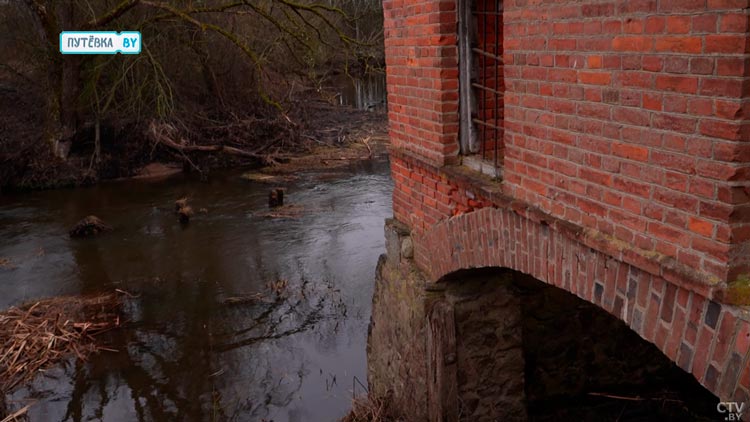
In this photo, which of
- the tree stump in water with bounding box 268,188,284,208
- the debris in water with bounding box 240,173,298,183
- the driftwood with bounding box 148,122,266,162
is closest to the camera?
the tree stump in water with bounding box 268,188,284,208

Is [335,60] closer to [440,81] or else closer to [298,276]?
[298,276]

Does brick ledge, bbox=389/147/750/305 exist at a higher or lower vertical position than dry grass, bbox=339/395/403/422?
higher

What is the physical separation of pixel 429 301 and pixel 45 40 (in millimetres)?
15041

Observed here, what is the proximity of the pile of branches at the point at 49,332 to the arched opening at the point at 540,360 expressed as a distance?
5.33 metres

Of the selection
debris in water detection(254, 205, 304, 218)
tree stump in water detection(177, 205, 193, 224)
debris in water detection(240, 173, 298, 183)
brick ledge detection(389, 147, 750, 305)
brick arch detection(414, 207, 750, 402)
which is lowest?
debris in water detection(254, 205, 304, 218)

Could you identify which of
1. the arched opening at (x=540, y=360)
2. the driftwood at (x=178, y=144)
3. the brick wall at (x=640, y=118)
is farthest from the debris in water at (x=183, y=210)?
the brick wall at (x=640, y=118)

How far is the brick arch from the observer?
2.57m

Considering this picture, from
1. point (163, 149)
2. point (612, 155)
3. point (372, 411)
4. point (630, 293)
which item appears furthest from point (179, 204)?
point (630, 293)

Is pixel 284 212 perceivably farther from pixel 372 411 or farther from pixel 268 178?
pixel 372 411

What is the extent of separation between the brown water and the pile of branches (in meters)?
0.23

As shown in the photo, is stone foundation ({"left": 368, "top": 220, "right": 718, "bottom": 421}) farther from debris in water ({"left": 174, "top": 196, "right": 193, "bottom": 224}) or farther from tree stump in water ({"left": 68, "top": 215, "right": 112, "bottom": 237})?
tree stump in water ({"left": 68, "top": 215, "right": 112, "bottom": 237})

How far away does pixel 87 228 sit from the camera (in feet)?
44.3

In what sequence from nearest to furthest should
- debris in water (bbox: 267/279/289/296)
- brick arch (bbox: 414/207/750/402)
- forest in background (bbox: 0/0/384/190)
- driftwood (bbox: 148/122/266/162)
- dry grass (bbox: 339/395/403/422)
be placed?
brick arch (bbox: 414/207/750/402) → dry grass (bbox: 339/395/403/422) → debris in water (bbox: 267/279/289/296) → forest in background (bbox: 0/0/384/190) → driftwood (bbox: 148/122/266/162)

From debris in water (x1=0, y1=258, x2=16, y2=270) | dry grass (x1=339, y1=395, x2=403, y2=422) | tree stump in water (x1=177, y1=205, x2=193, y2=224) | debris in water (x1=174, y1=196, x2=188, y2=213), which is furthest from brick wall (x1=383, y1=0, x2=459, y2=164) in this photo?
debris in water (x1=174, y1=196, x2=188, y2=213)
